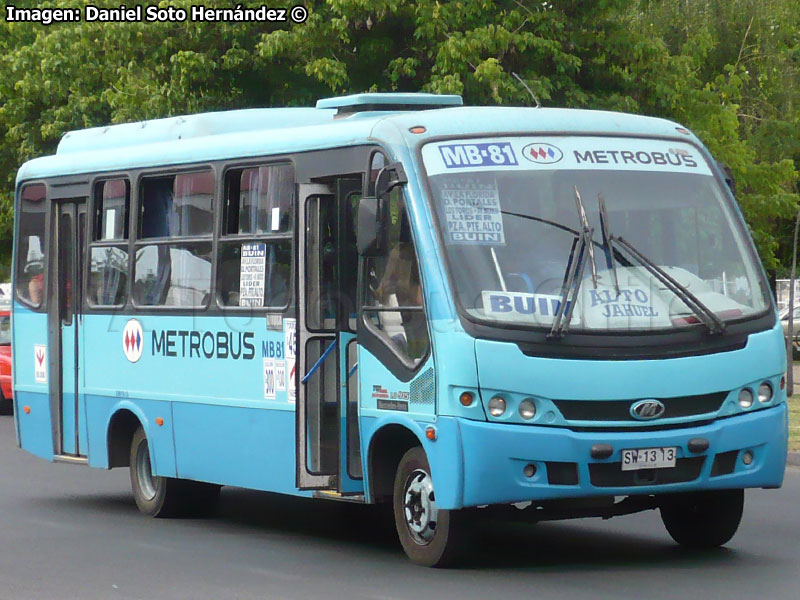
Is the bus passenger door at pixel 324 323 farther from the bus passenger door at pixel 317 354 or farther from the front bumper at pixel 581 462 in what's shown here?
the front bumper at pixel 581 462

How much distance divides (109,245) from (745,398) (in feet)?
18.8

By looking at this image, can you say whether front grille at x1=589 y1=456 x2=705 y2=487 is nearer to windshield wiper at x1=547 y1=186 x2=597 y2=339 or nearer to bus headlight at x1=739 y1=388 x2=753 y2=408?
bus headlight at x1=739 y1=388 x2=753 y2=408

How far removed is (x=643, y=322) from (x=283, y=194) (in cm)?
283

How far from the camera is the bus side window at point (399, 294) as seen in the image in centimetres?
993

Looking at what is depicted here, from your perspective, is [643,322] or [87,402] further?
[87,402]

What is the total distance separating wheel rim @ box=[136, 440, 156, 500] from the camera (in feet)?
44.0

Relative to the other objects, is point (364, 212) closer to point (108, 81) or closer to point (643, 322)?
point (643, 322)

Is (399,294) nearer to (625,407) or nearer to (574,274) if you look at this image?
(574,274)

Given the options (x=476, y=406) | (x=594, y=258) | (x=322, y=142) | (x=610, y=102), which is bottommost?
(x=476, y=406)

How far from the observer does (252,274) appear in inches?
462

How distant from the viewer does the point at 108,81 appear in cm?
2986

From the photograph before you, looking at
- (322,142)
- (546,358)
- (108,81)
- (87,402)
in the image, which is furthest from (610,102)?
(546,358)

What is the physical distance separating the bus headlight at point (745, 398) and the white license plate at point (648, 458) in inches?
21.5

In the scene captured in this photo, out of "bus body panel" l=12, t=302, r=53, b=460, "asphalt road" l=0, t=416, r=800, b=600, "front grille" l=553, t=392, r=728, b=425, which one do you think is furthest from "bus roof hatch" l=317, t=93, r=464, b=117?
"bus body panel" l=12, t=302, r=53, b=460
